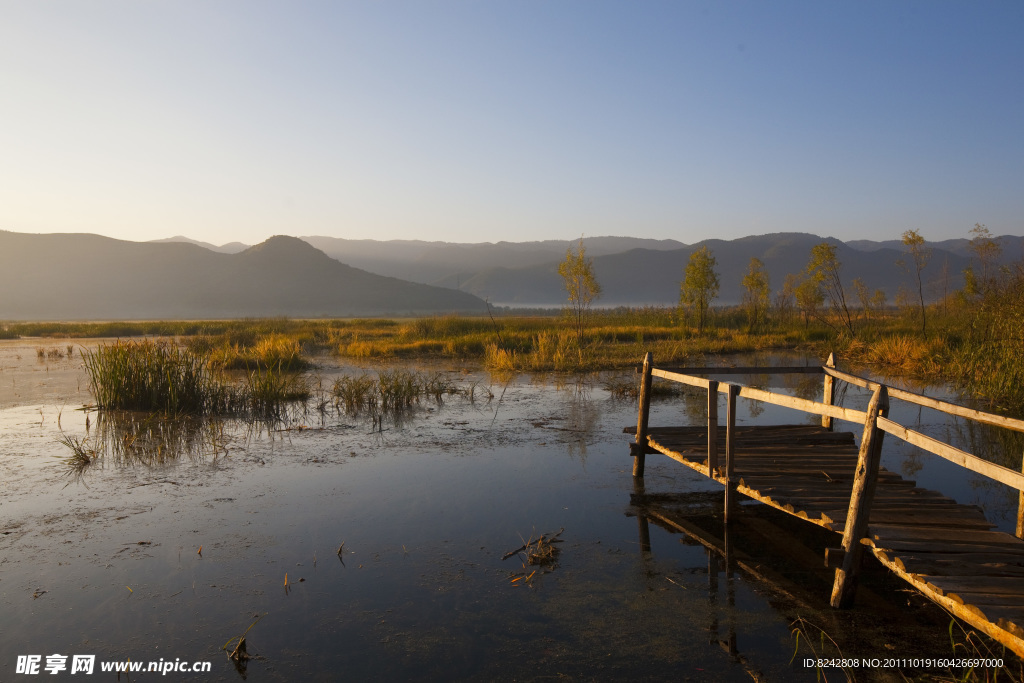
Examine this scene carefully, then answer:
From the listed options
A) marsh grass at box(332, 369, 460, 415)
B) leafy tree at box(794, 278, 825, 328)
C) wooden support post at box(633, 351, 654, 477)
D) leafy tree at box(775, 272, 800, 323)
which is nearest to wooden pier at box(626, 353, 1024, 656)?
wooden support post at box(633, 351, 654, 477)

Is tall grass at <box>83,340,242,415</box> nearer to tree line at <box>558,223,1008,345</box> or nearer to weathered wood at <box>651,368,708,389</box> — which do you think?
weathered wood at <box>651,368,708,389</box>

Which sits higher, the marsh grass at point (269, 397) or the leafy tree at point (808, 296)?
the leafy tree at point (808, 296)

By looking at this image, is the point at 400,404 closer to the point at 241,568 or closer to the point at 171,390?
the point at 171,390

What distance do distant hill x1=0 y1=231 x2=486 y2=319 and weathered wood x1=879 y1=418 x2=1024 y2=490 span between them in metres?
94.2

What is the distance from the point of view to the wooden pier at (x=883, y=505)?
3.63m

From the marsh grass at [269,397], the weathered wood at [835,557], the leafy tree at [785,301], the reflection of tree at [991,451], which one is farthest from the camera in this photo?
the leafy tree at [785,301]

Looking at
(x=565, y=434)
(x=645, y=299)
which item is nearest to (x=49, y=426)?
(x=565, y=434)

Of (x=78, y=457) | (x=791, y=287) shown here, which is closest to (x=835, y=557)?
(x=78, y=457)

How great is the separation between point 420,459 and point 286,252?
129 metres

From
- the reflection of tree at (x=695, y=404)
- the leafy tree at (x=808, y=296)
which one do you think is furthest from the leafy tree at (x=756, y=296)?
the reflection of tree at (x=695, y=404)

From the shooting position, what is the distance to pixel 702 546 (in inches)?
222

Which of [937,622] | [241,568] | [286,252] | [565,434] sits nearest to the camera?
[937,622]

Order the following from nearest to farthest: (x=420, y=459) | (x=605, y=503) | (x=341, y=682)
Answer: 1. (x=341, y=682)
2. (x=605, y=503)
3. (x=420, y=459)

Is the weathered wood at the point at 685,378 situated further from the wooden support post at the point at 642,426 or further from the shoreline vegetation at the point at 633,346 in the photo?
the shoreline vegetation at the point at 633,346
